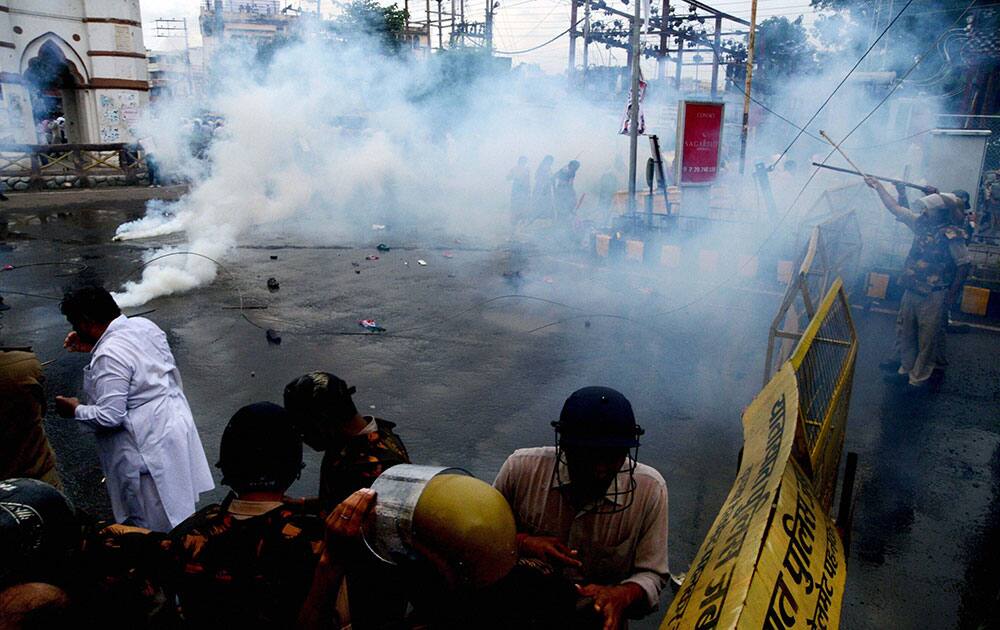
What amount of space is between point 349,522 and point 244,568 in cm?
46

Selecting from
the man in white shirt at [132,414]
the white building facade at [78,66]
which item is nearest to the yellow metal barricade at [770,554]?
the man in white shirt at [132,414]

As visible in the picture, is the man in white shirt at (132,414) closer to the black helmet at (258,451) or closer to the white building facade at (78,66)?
the black helmet at (258,451)

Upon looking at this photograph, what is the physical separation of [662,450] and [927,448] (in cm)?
213

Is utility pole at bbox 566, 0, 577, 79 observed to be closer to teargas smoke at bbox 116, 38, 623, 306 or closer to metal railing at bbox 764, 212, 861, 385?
teargas smoke at bbox 116, 38, 623, 306

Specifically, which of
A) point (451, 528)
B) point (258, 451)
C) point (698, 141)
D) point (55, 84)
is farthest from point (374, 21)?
point (451, 528)

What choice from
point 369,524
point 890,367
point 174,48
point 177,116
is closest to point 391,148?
point 177,116

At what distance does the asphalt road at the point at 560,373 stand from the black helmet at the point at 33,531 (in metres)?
3.06

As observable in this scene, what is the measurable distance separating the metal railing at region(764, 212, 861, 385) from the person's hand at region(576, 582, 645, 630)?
2.85m

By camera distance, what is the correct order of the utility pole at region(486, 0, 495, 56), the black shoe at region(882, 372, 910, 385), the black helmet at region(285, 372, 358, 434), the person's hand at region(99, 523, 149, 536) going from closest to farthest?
the person's hand at region(99, 523, 149, 536) → the black helmet at region(285, 372, 358, 434) → the black shoe at region(882, 372, 910, 385) → the utility pole at region(486, 0, 495, 56)

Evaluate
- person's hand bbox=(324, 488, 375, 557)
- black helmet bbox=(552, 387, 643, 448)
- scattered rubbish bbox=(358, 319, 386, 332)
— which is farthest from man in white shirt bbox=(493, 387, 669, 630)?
scattered rubbish bbox=(358, 319, 386, 332)

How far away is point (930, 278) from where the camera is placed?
657 centimetres

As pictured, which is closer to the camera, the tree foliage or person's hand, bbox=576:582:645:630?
person's hand, bbox=576:582:645:630

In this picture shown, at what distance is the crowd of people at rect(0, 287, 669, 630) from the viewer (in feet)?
4.64

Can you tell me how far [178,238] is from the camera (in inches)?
555
